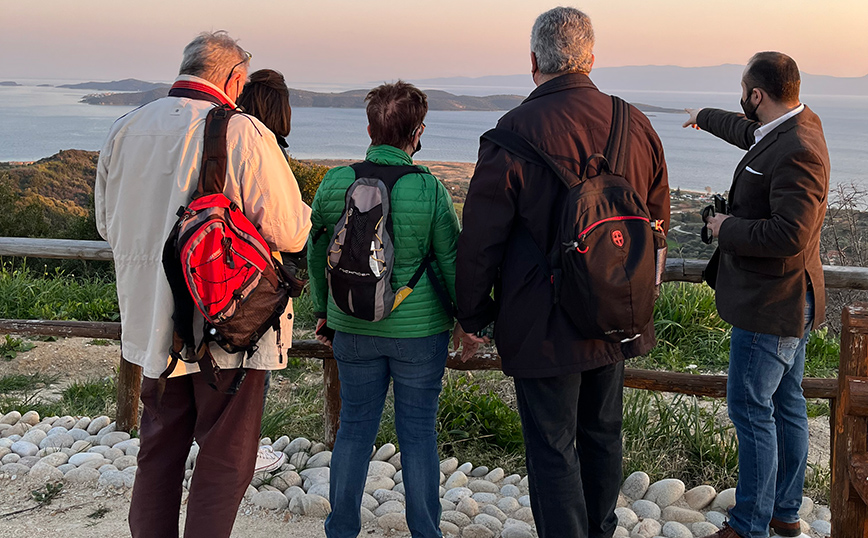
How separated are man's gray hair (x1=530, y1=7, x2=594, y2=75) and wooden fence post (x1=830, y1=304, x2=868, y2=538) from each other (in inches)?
44.8

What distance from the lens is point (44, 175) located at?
1619 centimetres

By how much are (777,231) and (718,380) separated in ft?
3.78

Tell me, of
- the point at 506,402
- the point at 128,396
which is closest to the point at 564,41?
the point at 506,402

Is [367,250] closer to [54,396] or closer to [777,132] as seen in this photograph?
[777,132]

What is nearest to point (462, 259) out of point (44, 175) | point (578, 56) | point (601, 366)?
point (601, 366)

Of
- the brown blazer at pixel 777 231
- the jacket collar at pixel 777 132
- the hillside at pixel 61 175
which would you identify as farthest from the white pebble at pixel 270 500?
the hillside at pixel 61 175

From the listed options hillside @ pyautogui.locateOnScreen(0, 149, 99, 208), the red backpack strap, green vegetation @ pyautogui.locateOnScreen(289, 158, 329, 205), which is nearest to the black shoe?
the red backpack strap

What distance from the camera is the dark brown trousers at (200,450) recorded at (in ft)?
8.18

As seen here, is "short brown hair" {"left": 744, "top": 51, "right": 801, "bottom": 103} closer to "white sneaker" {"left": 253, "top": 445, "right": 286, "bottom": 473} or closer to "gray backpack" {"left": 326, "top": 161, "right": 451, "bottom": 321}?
"gray backpack" {"left": 326, "top": 161, "right": 451, "bottom": 321}

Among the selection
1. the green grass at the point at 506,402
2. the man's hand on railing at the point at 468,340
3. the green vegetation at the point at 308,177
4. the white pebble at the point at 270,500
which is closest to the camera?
the man's hand on railing at the point at 468,340

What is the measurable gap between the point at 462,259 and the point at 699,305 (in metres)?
4.28

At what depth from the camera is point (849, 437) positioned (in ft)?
6.75

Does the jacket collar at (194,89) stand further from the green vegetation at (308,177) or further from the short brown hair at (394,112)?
the green vegetation at (308,177)

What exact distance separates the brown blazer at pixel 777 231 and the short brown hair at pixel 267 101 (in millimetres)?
1800
